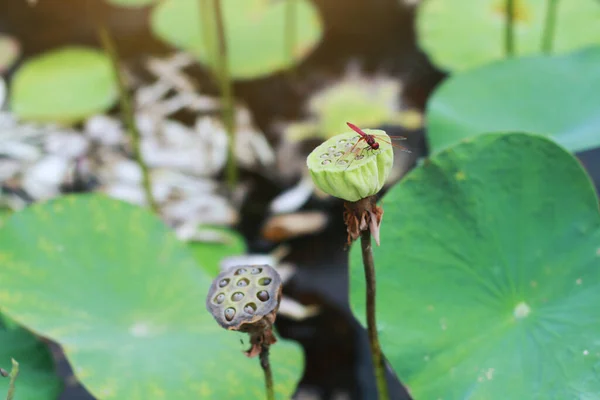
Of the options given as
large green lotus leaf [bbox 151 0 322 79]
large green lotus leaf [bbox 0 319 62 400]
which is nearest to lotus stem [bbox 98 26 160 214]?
large green lotus leaf [bbox 151 0 322 79]

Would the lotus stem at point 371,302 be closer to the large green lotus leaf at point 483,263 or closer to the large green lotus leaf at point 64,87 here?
the large green lotus leaf at point 483,263

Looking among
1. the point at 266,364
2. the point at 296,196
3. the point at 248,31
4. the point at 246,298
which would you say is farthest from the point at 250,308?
the point at 248,31

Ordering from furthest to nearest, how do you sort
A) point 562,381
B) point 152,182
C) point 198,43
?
point 198,43 → point 152,182 → point 562,381

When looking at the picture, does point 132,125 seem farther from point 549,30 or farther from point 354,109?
point 549,30

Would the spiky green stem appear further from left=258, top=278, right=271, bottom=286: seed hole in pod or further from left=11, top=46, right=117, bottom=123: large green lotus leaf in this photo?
left=258, top=278, right=271, bottom=286: seed hole in pod

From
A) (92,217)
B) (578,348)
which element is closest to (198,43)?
(92,217)

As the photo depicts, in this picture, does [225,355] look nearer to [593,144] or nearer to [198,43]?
[593,144]
